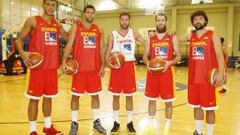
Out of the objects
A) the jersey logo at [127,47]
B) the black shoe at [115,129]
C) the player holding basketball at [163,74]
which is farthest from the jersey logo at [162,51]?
the black shoe at [115,129]

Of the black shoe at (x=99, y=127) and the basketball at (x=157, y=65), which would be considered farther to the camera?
the black shoe at (x=99, y=127)

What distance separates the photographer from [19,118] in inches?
210

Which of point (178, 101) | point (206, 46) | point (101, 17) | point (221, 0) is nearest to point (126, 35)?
A: point (206, 46)

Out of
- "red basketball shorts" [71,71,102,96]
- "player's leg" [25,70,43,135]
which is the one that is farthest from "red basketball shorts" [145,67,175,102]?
"player's leg" [25,70,43,135]

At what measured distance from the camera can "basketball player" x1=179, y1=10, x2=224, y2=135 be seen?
373 centimetres

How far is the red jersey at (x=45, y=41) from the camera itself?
4.02 meters

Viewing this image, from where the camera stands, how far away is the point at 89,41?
4.36 m

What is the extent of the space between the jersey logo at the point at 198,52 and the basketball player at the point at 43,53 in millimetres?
1882

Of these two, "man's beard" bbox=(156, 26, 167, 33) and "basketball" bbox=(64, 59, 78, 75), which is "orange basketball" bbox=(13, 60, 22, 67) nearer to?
"basketball" bbox=(64, 59, 78, 75)

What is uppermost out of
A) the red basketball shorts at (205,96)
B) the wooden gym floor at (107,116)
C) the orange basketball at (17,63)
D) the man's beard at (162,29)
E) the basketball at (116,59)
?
the man's beard at (162,29)

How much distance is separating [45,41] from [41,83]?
578mm

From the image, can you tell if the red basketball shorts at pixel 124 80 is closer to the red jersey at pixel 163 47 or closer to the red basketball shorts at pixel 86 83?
the red basketball shorts at pixel 86 83

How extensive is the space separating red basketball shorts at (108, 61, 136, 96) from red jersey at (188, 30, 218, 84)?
3.32ft

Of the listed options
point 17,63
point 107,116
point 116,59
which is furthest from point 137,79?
point 116,59
